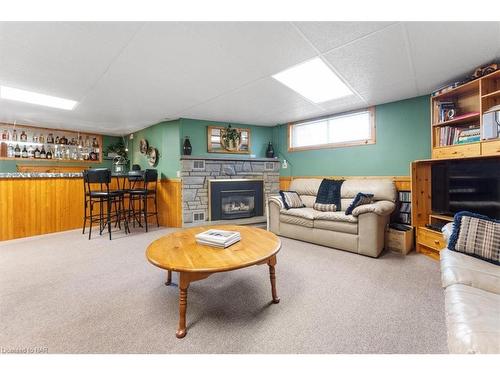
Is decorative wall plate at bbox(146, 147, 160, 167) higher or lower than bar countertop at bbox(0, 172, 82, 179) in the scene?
higher

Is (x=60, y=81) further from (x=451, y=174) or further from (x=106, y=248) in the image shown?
(x=451, y=174)

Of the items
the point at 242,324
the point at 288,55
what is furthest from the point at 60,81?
the point at 242,324

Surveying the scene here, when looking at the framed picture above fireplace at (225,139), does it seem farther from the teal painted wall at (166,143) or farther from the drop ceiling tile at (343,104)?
the drop ceiling tile at (343,104)

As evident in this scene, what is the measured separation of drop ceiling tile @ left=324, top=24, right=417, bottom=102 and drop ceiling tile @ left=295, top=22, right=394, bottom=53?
8 cm

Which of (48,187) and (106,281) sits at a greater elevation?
(48,187)

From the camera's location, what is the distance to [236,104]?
340 cm

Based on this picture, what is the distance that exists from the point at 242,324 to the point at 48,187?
4.12 metres

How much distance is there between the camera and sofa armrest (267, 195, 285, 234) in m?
3.59

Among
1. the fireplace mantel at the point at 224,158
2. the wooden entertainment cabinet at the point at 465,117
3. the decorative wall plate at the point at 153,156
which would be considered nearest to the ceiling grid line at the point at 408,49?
the wooden entertainment cabinet at the point at 465,117

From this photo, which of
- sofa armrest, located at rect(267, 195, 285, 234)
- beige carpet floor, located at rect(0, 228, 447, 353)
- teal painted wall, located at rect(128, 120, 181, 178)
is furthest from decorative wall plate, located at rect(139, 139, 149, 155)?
sofa armrest, located at rect(267, 195, 285, 234)

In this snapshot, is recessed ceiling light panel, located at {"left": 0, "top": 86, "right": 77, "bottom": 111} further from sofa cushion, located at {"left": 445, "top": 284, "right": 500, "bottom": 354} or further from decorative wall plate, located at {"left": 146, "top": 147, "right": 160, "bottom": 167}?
sofa cushion, located at {"left": 445, "top": 284, "right": 500, "bottom": 354}

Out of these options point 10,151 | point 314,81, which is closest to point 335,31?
point 314,81

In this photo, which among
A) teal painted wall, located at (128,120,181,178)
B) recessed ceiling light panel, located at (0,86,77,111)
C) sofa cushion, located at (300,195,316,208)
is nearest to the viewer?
recessed ceiling light panel, located at (0,86,77,111)

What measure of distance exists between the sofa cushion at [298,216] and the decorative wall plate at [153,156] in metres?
2.98
